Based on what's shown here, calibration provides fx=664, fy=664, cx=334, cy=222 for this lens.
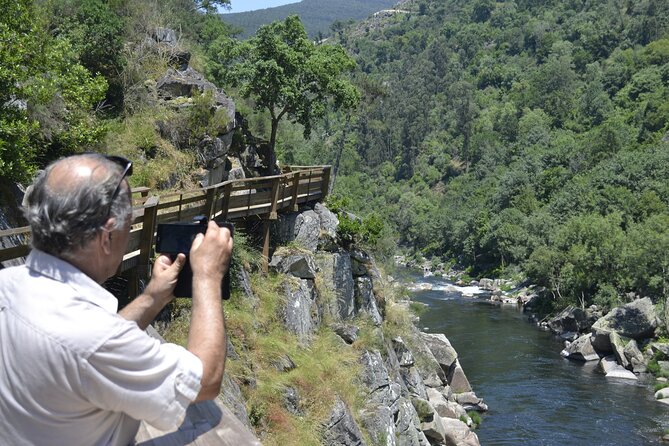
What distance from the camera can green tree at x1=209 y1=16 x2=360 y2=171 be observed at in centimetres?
2355

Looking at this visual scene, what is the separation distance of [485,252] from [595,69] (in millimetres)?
61439

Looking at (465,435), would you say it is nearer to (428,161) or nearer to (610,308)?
(610,308)

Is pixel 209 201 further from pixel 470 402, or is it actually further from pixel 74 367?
pixel 470 402

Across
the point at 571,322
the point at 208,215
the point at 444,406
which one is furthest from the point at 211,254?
the point at 571,322

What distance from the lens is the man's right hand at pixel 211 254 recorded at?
6.95ft

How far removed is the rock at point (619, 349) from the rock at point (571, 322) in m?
5.79

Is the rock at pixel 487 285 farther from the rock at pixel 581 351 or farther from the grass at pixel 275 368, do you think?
the grass at pixel 275 368

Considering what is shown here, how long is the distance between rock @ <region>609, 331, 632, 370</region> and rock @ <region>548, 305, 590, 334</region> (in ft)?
19.0

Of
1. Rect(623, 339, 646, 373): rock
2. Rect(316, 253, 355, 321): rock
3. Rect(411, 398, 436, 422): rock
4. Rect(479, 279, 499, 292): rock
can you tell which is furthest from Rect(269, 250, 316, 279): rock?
Rect(479, 279, 499, 292): rock

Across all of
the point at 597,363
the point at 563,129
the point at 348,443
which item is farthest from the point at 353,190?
the point at 348,443

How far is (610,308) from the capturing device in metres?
43.7

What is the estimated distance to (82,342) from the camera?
169 cm

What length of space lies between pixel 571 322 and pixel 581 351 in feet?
25.2

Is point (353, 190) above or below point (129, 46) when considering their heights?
below
